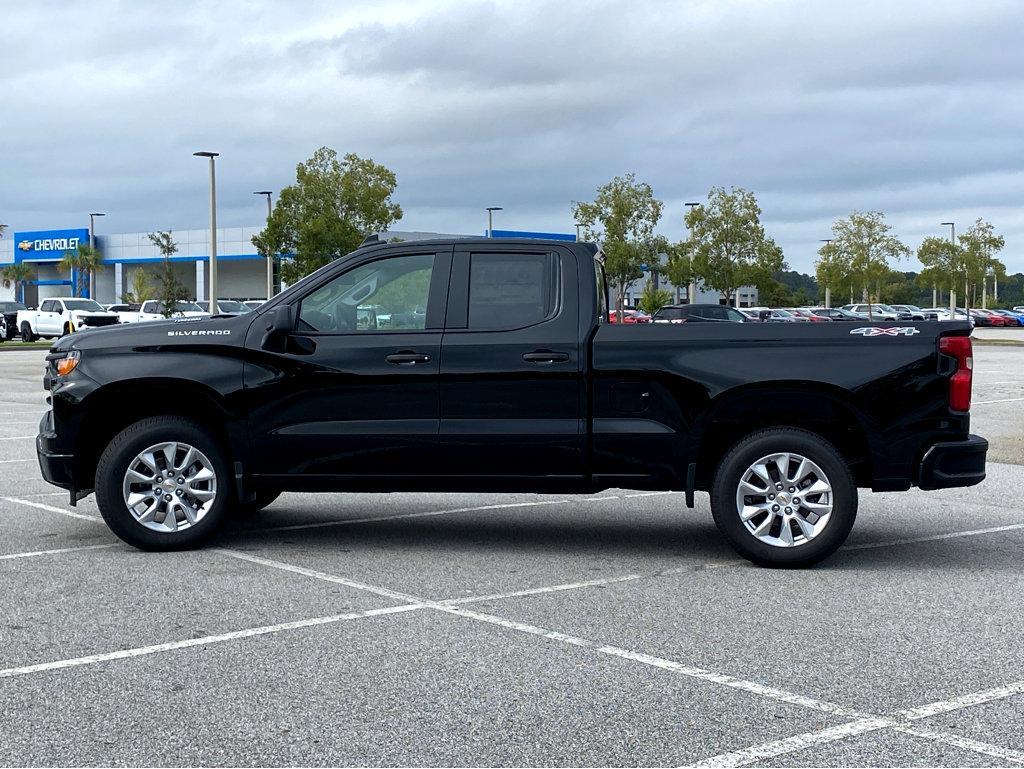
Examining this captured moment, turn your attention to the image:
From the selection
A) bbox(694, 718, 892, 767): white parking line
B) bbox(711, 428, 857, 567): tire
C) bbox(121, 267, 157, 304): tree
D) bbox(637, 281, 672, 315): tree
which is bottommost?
bbox(694, 718, 892, 767): white parking line

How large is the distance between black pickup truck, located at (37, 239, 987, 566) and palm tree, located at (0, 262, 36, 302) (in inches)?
4156

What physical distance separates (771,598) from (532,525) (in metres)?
2.74

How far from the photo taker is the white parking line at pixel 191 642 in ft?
18.1

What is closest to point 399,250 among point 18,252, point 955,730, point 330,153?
point 955,730

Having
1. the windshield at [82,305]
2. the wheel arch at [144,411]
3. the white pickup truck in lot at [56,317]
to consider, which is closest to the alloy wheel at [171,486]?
the wheel arch at [144,411]

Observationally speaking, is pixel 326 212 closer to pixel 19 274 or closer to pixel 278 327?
pixel 278 327

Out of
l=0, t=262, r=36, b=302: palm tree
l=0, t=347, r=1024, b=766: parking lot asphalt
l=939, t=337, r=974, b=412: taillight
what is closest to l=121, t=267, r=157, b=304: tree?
l=0, t=262, r=36, b=302: palm tree

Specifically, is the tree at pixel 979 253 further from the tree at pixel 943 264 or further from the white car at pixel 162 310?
the white car at pixel 162 310

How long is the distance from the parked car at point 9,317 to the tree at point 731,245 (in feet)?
106

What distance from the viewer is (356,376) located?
806 cm

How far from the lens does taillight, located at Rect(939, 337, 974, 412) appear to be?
25.4 ft

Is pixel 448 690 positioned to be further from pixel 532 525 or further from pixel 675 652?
pixel 532 525

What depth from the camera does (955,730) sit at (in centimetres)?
472

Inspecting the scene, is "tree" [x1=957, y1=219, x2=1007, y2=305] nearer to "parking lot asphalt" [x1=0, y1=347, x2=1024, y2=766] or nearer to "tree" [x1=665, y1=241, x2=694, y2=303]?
"tree" [x1=665, y1=241, x2=694, y2=303]
